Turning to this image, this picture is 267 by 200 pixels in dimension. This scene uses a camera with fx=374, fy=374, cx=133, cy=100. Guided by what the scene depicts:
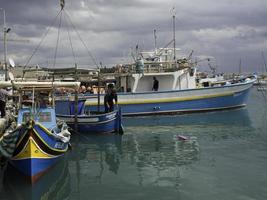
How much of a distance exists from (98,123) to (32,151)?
9203 mm

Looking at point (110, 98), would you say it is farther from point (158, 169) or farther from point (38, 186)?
point (38, 186)

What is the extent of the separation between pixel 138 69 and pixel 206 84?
8465mm

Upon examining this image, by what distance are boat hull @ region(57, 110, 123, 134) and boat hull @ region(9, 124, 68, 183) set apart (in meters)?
8.32

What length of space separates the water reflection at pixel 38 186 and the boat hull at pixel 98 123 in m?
7.42

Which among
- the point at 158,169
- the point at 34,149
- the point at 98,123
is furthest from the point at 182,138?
the point at 34,149

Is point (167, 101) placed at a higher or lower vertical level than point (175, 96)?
lower

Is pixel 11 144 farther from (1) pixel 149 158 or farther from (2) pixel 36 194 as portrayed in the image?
(1) pixel 149 158

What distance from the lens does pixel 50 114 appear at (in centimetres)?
1486

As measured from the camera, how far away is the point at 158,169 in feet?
42.8

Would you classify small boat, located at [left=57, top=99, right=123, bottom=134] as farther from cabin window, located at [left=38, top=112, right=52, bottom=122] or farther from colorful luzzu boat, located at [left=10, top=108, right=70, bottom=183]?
colorful luzzu boat, located at [left=10, top=108, right=70, bottom=183]

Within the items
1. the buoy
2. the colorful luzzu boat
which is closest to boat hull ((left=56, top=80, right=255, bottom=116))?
the buoy

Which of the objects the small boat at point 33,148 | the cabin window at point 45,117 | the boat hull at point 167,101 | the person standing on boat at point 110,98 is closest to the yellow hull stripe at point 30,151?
the small boat at point 33,148

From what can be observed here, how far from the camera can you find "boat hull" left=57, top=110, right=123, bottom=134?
67.2 feet

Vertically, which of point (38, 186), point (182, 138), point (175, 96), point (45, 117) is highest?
point (175, 96)
